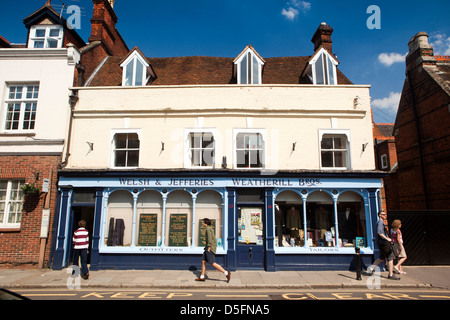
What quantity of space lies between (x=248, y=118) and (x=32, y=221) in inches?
358

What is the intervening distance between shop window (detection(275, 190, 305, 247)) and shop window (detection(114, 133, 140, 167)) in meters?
5.90

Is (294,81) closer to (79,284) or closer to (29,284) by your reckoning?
(79,284)

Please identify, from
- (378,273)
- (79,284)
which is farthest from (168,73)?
→ (378,273)

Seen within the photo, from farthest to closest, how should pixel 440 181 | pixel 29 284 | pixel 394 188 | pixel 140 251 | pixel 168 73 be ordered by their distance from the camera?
pixel 394 188 → pixel 440 181 → pixel 168 73 → pixel 140 251 → pixel 29 284

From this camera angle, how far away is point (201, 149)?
35.4 ft

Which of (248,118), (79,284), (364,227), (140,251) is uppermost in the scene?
(248,118)

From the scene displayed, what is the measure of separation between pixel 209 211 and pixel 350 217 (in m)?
5.47

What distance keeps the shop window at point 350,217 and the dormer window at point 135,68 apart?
31.7 ft

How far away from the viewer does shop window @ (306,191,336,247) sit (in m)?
10.3

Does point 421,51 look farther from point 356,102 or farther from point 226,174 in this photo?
point 226,174

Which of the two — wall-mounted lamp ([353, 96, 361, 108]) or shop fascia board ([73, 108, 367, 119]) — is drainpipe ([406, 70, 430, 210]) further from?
wall-mounted lamp ([353, 96, 361, 108])

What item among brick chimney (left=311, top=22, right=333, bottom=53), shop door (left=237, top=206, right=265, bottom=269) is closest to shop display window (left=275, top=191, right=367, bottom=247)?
shop door (left=237, top=206, right=265, bottom=269)

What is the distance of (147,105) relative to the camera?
11102 millimetres

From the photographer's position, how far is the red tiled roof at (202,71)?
41.6ft
